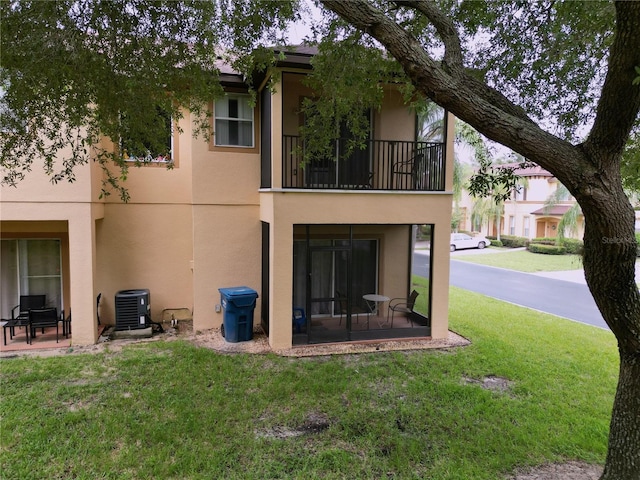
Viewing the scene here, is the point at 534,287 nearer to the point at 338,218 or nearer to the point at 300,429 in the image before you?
the point at 338,218

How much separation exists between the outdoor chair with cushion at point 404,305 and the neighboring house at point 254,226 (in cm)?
17

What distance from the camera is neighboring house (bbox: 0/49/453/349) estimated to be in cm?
805

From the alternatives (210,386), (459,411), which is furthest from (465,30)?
(210,386)

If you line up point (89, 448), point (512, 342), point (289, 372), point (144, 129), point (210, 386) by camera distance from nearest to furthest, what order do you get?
point (89, 448), point (144, 129), point (210, 386), point (289, 372), point (512, 342)

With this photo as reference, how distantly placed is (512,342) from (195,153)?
27.1ft

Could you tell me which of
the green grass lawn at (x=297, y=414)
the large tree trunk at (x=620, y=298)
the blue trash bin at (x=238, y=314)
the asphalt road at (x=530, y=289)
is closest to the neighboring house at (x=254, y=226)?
the blue trash bin at (x=238, y=314)

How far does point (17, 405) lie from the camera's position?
17.9ft

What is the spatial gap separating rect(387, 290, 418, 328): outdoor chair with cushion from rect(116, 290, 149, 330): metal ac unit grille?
19.1ft

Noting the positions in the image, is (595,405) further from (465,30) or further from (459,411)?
(465,30)

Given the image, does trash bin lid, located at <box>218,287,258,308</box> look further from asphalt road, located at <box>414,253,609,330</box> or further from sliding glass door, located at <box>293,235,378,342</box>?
asphalt road, located at <box>414,253,609,330</box>

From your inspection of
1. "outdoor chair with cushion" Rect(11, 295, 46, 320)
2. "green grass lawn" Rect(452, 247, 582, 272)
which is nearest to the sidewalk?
"green grass lawn" Rect(452, 247, 582, 272)

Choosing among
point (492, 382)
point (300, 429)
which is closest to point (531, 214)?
point (492, 382)

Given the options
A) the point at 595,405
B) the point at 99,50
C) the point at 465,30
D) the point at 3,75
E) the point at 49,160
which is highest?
the point at 465,30

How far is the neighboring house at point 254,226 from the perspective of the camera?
8055mm
